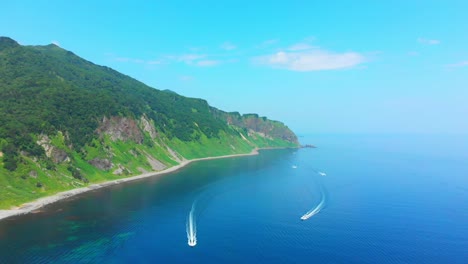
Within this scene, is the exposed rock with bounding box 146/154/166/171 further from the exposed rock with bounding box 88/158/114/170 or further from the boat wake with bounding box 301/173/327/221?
the boat wake with bounding box 301/173/327/221

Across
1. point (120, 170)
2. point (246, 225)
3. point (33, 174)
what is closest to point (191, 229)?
point (246, 225)

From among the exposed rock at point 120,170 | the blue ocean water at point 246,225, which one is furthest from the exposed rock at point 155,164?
the blue ocean water at point 246,225

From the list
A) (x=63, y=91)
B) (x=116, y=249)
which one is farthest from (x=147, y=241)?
(x=63, y=91)

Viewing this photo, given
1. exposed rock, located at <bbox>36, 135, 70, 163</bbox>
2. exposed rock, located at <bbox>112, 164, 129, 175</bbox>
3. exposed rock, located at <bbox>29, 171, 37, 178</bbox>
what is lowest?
exposed rock, located at <bbox>112, 164, 129, 175</bbox>

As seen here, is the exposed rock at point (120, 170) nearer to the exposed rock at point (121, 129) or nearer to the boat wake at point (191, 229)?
the exposed rock at point (121, 129)

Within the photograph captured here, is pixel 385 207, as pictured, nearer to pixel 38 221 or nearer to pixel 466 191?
pixel 466 191

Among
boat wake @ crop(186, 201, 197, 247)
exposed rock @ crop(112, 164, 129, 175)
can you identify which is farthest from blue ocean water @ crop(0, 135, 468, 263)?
exposed rock @ crop(112, 164, 129, 175)
